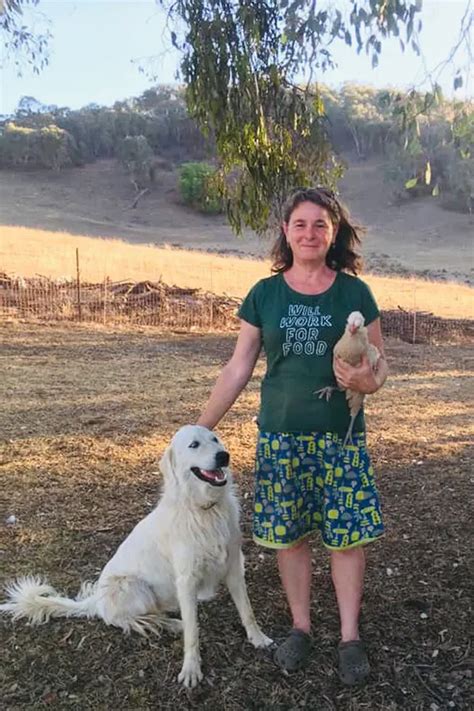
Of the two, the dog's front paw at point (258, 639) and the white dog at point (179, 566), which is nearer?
the white dog at point (179, 566)

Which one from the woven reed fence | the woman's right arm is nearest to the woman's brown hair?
the woman's right arm

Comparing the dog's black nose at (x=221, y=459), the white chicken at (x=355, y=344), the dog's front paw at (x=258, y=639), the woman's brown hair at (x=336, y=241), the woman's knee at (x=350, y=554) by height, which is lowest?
the dog's front paw at (x=258, y=639)

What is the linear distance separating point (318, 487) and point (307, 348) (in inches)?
21.7

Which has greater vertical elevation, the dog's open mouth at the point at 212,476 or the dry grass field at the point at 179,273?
the dog's open mouth at the point at 212,476

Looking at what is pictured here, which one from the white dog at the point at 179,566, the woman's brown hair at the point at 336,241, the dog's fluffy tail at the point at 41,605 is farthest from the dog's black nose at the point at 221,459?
the dog's fluffy tail at the point at 41,605

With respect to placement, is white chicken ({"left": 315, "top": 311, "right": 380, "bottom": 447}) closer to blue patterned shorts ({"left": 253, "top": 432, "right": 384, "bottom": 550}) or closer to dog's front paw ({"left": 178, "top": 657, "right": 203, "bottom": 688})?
Answer: blue patterned shorts ({"left": 253, "top": 432, "right": 384, "bottom": 550})

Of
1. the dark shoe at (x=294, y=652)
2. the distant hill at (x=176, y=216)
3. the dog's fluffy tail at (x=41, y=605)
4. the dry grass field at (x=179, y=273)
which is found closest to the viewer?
the dark shoe at (x=294, y=652)

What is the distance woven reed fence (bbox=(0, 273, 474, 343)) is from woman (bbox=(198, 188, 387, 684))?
10776 mm

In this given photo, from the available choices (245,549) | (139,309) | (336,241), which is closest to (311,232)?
(336,241)

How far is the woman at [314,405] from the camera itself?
256cm

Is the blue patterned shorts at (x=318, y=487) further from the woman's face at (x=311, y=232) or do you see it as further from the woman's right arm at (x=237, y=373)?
the woman's face at (x=311, y=232)

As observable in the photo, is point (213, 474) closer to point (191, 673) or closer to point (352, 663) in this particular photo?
point (191, 673)

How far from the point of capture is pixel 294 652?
278 centimetres

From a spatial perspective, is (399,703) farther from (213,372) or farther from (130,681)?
(213,372)
